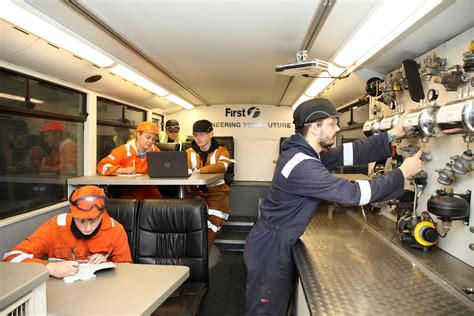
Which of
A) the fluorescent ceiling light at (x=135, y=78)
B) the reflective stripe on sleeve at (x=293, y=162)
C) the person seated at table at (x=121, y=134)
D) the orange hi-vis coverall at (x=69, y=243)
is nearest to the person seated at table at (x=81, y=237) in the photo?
the orange hi-vis coverall at (x=69, y=243)

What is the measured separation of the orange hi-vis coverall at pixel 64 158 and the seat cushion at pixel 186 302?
7.24 ft

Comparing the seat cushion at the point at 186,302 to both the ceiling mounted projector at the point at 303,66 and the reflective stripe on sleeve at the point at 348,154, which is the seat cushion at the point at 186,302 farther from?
the ceiling mounted projector at the point at 303,66

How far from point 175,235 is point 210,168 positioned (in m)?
1.38

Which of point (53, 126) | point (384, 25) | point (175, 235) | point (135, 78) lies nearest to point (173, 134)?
point (135, 78)

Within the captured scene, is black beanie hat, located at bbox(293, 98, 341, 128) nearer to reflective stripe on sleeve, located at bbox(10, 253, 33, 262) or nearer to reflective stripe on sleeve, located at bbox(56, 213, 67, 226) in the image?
reflective stripe on sleeve, located at bbox(56, 213, 67, 226)

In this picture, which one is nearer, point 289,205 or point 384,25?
point 289,205

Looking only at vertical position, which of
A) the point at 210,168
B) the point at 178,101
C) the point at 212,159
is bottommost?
the point at 210,168

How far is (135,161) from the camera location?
3.47 m

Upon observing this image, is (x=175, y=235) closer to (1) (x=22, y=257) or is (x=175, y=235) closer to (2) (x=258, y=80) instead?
(1) (x=22, y=257)

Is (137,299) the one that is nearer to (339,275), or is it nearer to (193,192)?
(339,275)

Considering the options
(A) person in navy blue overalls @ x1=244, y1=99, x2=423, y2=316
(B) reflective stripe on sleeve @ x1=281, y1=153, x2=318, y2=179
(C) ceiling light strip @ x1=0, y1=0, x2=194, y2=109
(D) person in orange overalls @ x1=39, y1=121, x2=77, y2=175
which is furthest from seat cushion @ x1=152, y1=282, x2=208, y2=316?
(D) person in orange overalls @ x1=39, y1=121, x2=77, y2=175

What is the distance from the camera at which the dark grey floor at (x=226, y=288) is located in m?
2.80

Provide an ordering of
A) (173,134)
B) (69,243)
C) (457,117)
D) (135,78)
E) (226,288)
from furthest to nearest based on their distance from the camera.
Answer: (173,134) → (135,78) → (226,288) → (69,243) → (457,117)

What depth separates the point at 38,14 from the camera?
1966 millimetres
